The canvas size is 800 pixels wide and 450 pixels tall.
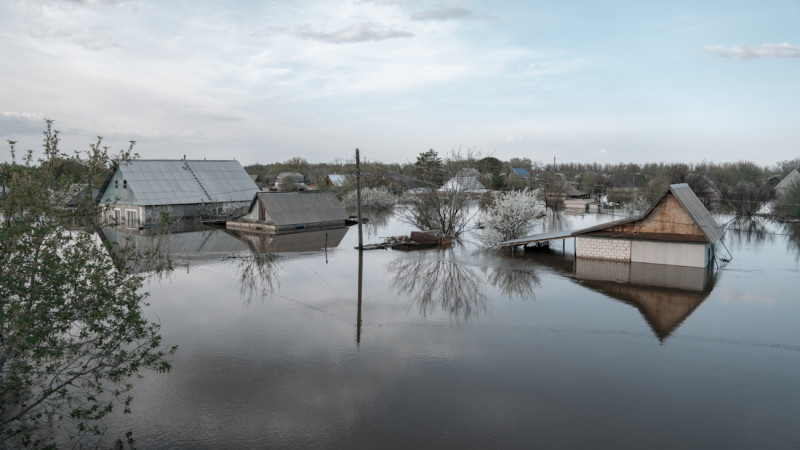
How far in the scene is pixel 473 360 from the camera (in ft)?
39.2

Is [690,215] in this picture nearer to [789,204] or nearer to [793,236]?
[793,236]

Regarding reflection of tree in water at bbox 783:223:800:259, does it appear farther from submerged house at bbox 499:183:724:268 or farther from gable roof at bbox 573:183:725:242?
submerged house at bbox 499:183:724:268

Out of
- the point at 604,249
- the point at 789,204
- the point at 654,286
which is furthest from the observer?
the point at 789,204

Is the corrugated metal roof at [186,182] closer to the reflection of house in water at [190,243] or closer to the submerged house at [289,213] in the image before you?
the reflection of house in water at [190,243]

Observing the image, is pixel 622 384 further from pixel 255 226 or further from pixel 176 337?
pixel 255 226

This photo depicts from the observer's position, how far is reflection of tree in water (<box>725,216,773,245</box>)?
33469mm

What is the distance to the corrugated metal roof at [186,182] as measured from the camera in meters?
40.7

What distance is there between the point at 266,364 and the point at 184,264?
13.9 m

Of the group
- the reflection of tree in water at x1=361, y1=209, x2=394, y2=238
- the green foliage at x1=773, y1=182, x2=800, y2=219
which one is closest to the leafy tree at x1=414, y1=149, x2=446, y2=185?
the reflection of tree in water at x1=361, y1=209, x2=394, y2=238

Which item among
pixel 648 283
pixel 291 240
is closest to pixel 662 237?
pixel 648 283

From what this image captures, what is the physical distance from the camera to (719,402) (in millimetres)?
9930

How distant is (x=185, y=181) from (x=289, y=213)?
1315 centimetres

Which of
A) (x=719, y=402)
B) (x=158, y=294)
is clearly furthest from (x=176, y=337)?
(x=719, y=402)

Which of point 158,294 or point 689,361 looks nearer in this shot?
point 689,361
